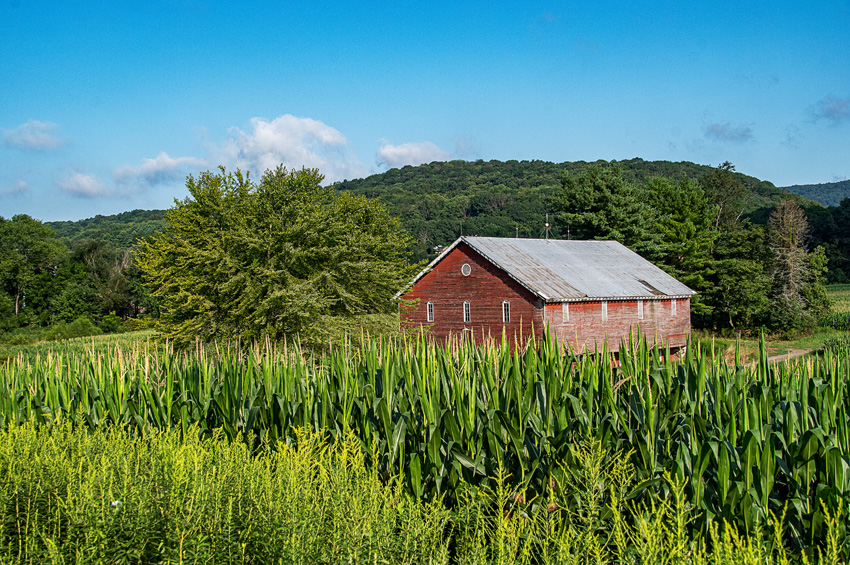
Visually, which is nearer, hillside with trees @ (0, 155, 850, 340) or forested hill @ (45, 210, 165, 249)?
hillside with trees @ (0, 155, 850, 340)

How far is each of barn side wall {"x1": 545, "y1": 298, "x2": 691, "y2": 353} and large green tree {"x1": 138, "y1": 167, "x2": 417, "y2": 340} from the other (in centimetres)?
923

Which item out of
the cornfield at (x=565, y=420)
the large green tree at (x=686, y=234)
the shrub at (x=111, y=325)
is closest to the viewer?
the cornfield at (x=565, y=420)

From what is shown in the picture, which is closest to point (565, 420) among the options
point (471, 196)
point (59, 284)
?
point (59, 284)

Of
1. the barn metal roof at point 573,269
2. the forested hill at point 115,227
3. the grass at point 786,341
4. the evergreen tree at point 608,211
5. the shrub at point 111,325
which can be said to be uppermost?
the forested hill at point 115,227

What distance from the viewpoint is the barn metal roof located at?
109ft

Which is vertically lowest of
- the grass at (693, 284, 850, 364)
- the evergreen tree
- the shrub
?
the grass at (693, 284, 850, 364)

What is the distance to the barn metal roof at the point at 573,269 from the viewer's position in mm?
33094

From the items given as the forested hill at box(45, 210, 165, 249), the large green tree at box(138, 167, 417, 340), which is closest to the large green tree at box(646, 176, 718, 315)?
the large green tree at box(138, 167, 417, 340)

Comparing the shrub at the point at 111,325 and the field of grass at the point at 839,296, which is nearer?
the field of grass at the point at 839,296

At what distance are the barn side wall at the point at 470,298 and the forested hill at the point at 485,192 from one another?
1048 inches

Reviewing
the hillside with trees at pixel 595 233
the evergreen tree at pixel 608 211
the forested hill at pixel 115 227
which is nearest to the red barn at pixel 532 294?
the hillside with trees at pixel 595 233

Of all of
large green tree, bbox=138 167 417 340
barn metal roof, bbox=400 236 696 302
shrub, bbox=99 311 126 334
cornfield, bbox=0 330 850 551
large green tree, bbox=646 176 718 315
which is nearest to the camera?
cornfield, bbox=0 330 850 551

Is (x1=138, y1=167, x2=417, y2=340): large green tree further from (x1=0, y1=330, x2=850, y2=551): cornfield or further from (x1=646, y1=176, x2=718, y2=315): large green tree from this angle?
(x1=646, y1=176, x2=718, y2=315): large green tree

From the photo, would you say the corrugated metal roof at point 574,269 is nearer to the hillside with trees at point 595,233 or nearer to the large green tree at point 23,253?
the hillside with trees at point 595,233
